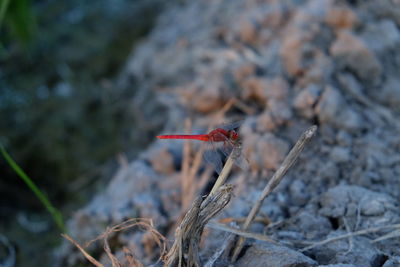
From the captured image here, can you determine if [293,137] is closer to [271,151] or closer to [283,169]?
[271,151]

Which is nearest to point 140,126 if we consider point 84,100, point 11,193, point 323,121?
point 84,100

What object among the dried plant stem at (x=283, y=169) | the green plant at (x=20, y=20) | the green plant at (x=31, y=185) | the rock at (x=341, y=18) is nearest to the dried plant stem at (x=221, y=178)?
the dried plant stem at (x=283, y=169)

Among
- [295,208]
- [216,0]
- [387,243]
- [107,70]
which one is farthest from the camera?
[107,70]

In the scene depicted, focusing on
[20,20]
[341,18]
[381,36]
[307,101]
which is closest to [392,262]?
[307,101]

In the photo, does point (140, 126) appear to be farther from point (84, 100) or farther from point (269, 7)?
point (269, 7)

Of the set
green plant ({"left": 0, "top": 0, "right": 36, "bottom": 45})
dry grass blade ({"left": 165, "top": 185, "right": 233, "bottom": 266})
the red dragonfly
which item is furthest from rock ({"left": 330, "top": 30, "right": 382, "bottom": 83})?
green plant ({"left": 0, "top": 0, "right": 36, "bottom": 45})

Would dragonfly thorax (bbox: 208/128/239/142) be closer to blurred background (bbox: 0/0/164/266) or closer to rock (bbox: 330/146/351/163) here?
rock (bbox: 330/146/351/163)
